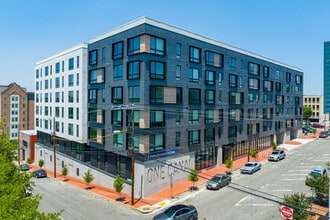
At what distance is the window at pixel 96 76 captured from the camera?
123 feet

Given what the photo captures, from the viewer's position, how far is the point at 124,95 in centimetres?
3300

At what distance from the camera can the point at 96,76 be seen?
3853 centimetres

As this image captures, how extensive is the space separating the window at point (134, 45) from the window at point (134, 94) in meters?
4.24

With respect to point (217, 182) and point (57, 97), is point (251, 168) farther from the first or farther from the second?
point (57, 97)

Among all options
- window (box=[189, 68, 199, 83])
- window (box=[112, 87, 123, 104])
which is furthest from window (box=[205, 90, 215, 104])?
window (box=[112, 87, 123, 104])

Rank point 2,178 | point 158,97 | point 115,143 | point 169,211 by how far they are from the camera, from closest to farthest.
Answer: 1. point 2,178
2. point 169,211
3. point 158,97
4. point 115,143

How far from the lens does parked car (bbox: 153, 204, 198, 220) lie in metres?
21.1

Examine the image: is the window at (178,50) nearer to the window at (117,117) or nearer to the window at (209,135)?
the window at (117,117)

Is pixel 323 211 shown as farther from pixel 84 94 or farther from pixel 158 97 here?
pixel 84 94

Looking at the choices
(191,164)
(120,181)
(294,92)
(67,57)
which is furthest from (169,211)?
(294,92)

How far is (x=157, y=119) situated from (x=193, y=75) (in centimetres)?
913

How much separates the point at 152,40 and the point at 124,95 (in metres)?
7.63

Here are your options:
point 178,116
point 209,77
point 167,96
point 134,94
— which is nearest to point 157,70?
point 167,96

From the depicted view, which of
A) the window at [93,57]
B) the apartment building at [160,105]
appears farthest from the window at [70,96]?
the window at [93,57]
